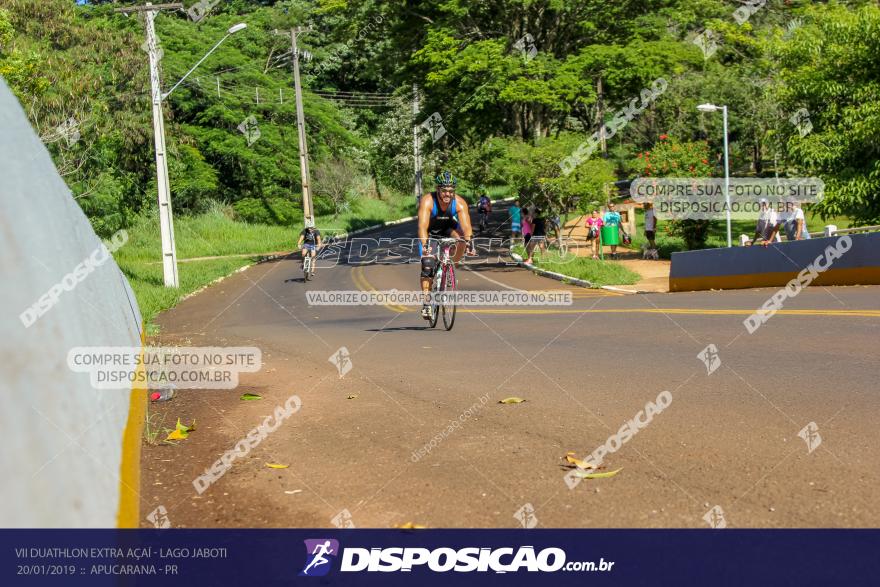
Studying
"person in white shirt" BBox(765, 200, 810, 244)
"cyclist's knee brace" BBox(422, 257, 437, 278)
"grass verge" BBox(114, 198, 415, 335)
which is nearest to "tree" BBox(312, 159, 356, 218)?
"grass verge" BBox(114, 198, 415, 335)

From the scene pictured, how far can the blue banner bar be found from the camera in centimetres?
402

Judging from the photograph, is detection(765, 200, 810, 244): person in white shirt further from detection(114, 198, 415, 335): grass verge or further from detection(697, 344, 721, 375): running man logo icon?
detection(114, 198, 415, 335): grass verge

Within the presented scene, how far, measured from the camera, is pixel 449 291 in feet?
45.2

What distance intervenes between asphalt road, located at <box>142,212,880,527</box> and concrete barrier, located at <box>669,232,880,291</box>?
596 cm

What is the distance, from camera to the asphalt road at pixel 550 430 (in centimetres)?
500

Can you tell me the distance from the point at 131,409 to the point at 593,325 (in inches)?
328

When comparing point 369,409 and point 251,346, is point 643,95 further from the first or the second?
point 369,409

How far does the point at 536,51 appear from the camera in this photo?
39094 millimetres

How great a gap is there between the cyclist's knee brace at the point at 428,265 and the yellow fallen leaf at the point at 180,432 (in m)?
6.03

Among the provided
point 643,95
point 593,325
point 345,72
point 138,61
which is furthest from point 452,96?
point 345,72

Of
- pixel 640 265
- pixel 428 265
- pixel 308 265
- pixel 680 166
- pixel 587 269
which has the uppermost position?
pixel 680 166

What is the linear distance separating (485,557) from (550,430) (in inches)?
93.6

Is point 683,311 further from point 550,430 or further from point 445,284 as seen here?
point 550,430

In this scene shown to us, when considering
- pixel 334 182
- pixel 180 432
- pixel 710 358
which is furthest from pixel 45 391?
pixel 334 182
